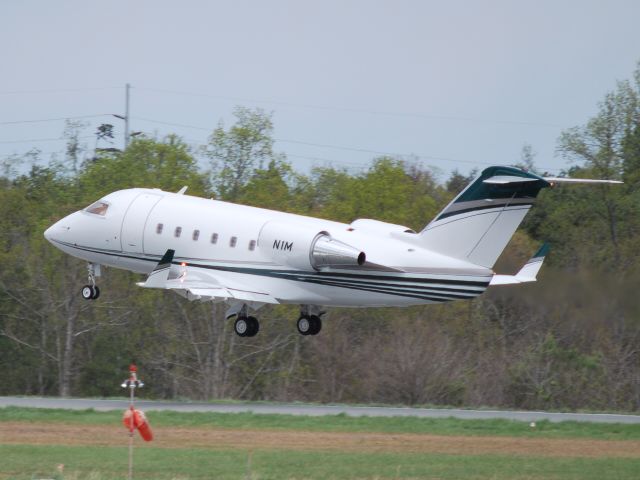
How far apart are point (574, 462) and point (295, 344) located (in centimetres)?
3018

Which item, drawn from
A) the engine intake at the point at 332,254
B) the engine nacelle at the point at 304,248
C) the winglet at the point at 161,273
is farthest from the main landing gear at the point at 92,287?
the engine intake at the point at 332,254

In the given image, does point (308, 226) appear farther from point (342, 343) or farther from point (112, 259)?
point (342, 343)

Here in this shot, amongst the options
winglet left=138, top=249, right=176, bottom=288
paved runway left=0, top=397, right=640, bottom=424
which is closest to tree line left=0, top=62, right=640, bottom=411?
paved runway left=0, top=397, right=640, bottom=424

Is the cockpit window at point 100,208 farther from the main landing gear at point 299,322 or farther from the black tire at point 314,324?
the black tire at point 314,324

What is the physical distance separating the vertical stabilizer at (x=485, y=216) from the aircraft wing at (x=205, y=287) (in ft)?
17.8

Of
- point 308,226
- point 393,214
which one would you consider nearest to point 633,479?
point 308,226

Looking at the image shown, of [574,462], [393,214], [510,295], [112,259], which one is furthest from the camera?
[393,214]

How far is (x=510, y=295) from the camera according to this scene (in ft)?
146

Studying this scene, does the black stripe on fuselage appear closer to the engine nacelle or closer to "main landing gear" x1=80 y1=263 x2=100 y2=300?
the engine nacelle

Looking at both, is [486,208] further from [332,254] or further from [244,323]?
[244,323]

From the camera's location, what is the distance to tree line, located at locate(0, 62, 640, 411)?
178ft

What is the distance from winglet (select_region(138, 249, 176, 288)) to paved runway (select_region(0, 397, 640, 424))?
464 cm

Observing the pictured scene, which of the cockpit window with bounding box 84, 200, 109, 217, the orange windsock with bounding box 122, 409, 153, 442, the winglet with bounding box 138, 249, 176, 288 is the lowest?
the orange windsock with bounding box 122, 409, 153, 442

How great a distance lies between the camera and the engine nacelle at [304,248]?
116 ft
